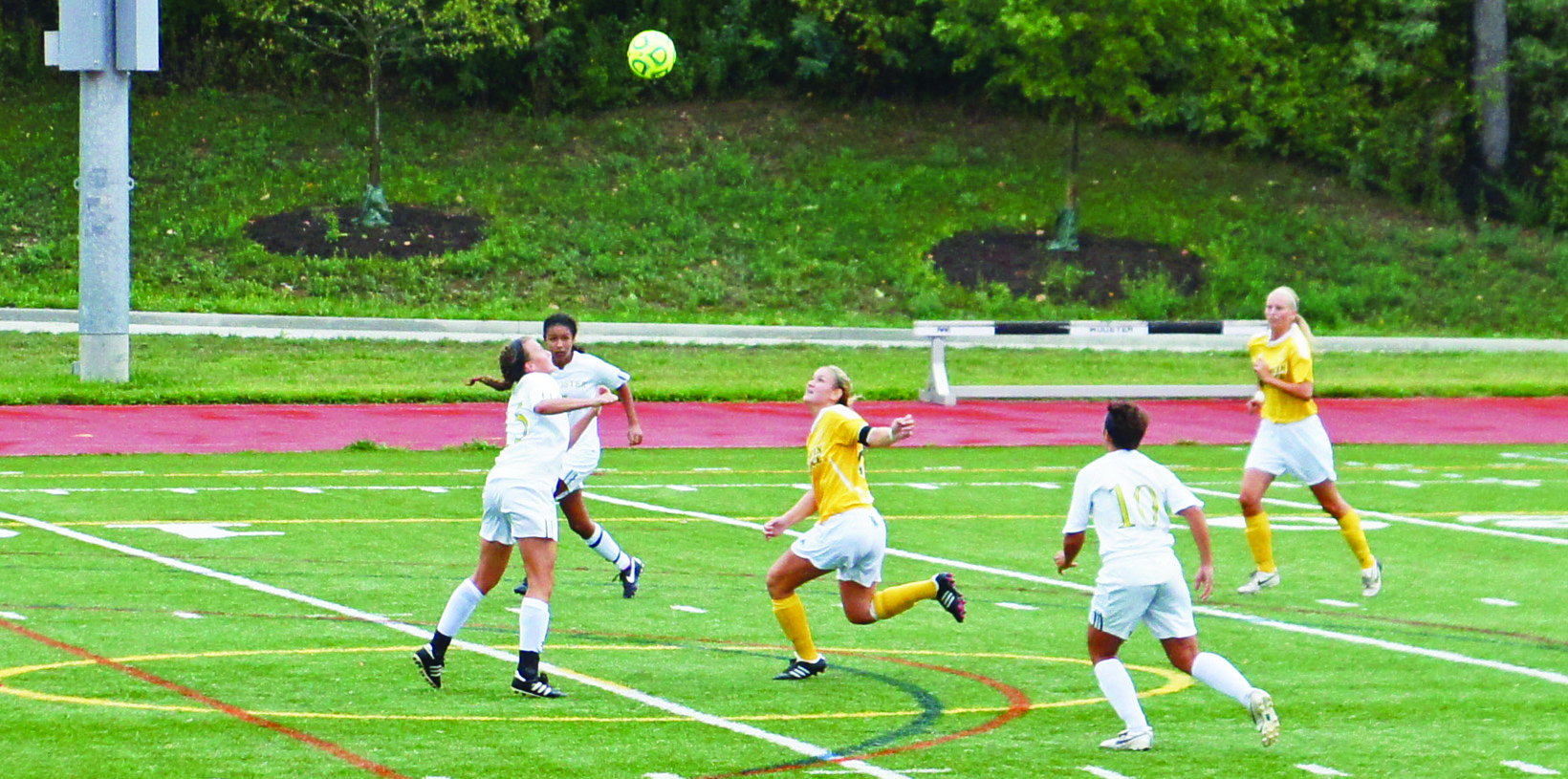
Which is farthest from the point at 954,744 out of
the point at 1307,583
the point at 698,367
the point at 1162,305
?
the point at 1162,305

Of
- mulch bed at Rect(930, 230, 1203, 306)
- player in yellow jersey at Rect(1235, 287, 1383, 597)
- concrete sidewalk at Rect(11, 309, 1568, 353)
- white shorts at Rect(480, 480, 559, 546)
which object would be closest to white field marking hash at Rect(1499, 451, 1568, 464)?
player in yellow jersey at Rect(1235, 287, 1383, 597)

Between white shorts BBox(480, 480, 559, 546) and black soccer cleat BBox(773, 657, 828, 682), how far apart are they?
1.29 metres

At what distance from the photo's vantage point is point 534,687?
920cm

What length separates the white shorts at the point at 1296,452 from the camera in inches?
529

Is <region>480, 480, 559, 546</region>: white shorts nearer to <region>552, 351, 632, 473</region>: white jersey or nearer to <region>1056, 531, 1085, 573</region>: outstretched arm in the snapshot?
<region>1056, 531, 1085, 573</region>: outstretched arm

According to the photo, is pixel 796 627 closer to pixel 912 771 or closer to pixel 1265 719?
pixel 912 771

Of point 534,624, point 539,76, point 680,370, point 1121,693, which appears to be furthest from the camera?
point 539,76

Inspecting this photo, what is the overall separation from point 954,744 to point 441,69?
4469cm

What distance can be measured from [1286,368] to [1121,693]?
18.1ft

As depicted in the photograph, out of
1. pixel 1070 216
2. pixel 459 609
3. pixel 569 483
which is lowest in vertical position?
pixel 459 609

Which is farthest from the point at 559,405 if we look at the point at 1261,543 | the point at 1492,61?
the point at 1492,61

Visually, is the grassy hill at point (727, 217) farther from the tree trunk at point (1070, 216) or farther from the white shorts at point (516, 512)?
the white shorts at point (516, 512)

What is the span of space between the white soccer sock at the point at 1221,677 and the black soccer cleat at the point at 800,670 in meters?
2.14

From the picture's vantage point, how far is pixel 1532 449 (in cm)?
2289
